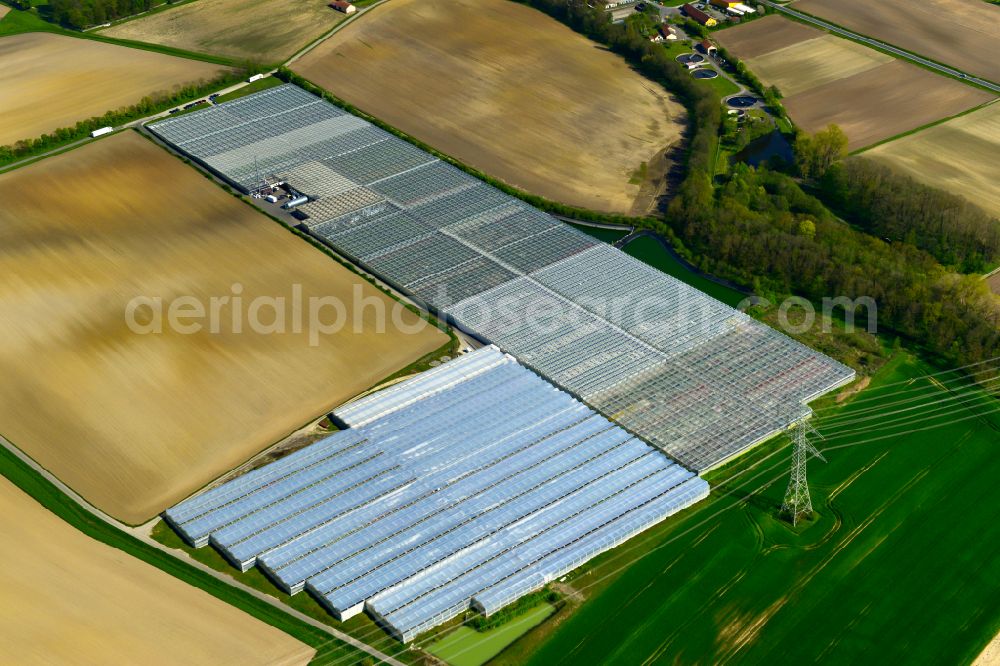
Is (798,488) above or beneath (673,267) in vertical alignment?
above

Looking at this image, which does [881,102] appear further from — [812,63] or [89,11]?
[89,11]

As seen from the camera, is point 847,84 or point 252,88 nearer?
point 252,88

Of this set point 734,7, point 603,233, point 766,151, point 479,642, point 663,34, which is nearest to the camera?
point 479,642

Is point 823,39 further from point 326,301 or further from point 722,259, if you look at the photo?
point 326,301

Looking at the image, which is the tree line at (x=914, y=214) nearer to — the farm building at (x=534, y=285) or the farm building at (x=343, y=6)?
the farm building at (x=534, y=285)

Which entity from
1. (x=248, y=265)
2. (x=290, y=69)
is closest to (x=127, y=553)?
(x=248, y=265)

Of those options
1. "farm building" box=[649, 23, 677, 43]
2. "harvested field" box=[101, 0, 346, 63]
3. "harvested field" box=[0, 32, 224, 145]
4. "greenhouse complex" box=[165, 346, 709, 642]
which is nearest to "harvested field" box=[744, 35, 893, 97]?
"farm building" box=[649, 23, 677, 43]

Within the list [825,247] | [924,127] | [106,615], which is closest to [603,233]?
[825,247]
